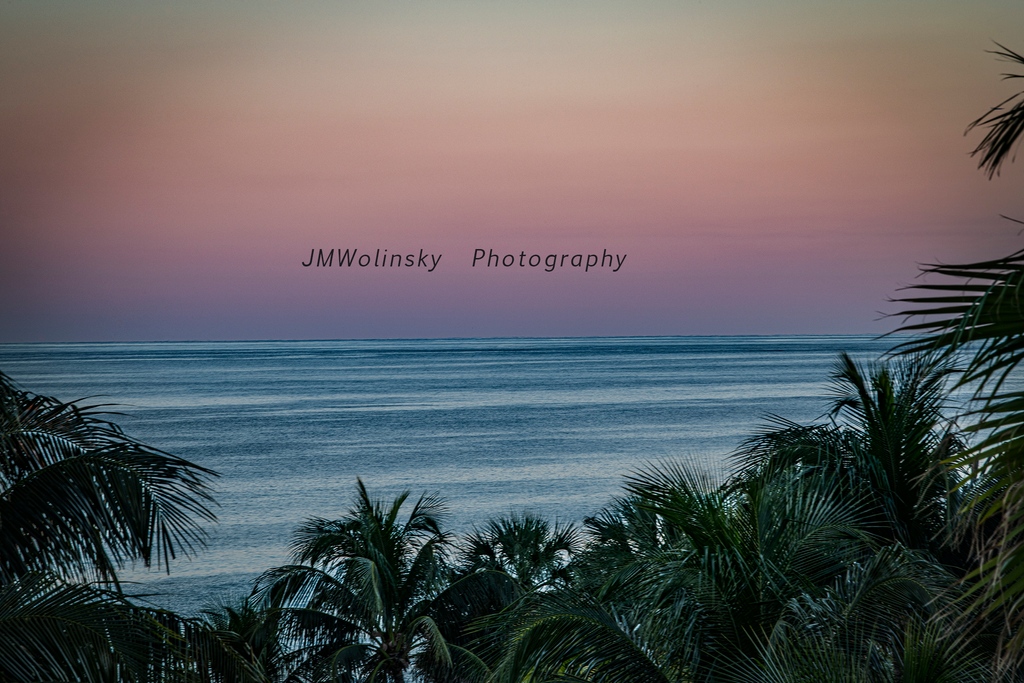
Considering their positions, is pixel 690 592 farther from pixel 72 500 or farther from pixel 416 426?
pixel 416 426

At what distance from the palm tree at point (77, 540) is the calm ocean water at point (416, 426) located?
13348mm

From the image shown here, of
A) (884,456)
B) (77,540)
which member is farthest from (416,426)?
(77,540)

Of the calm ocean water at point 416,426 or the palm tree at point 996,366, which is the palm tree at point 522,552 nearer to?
the calm ocean water at point 416,426

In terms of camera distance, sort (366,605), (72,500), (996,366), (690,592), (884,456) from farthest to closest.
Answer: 1. (366,605)
2. (884,456)
3. (690,592)
4. (72,500)
5. (996,366)

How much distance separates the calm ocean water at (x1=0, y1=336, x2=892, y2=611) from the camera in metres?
45.0

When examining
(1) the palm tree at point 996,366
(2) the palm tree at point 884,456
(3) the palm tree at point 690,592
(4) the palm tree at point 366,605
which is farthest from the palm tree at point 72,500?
(4) the palm tree at point 366,605

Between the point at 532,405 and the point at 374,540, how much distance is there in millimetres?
79243

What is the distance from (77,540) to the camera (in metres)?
6.67

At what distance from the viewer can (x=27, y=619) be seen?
5660 mm

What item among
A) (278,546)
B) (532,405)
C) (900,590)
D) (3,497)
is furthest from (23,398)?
(532,405)

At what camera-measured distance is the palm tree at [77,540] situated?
570 cm

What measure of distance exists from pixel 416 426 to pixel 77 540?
73607 mm

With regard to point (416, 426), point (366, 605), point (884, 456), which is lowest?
point (366, 605)

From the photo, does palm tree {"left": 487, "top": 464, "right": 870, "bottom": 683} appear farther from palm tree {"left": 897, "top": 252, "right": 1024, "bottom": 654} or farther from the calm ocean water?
the calm ocean water
